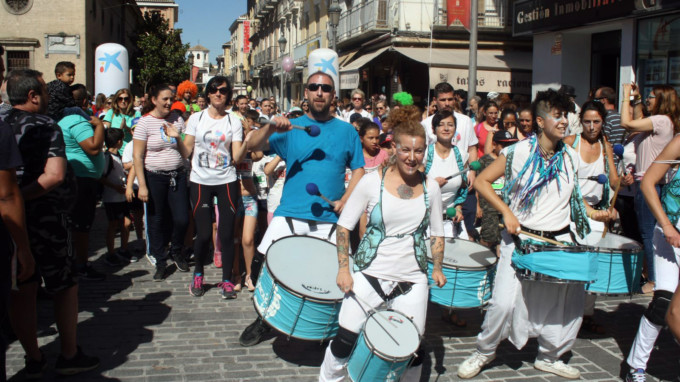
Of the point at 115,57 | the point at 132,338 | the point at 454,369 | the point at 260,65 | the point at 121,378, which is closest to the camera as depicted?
the point at 121,378

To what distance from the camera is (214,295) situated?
263 inches

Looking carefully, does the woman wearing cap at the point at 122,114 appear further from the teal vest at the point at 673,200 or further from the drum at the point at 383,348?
the teal vest at the point at 673,200

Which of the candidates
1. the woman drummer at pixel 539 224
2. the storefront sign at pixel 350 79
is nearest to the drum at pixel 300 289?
the woman drummer at pixel 539 224

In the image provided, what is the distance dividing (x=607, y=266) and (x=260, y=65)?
57.9 m

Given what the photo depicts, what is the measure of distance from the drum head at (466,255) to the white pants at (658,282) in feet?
3.63

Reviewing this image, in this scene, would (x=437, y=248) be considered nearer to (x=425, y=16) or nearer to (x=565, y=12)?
(x=565, y=12)

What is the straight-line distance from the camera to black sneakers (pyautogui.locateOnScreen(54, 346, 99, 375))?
452cm

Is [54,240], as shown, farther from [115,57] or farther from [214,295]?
[115,57]

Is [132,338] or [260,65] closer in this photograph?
[132,338]

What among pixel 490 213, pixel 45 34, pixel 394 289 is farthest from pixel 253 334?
pixel 45 34

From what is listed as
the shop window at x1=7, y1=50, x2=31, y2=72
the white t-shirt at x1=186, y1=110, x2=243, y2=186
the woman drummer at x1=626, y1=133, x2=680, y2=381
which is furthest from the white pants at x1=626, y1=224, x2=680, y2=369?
the shop window at x1=7, y1=50, x2=31, y2=72

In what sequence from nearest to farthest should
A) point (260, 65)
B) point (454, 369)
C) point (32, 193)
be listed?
point (32, 193) < point (454, 369) < point (260, 65)

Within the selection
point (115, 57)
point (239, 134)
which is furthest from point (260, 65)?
point (239, 134)

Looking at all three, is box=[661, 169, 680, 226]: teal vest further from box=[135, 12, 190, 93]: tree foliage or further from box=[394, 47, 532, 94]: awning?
box=[135, 12, 190, 93]: tree foliage
